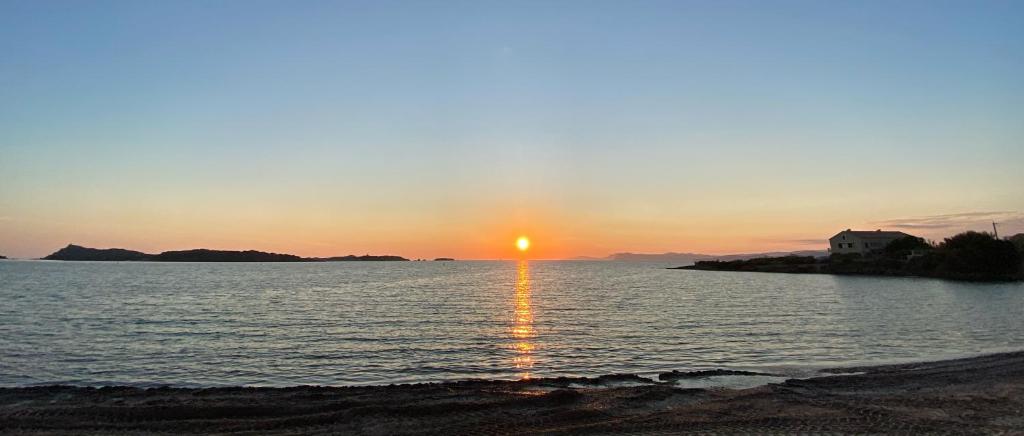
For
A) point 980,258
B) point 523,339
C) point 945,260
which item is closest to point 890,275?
point 945,260

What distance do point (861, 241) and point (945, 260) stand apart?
4883 cm

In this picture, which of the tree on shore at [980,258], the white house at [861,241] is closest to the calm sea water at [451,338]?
the tree on shore at [980,258]

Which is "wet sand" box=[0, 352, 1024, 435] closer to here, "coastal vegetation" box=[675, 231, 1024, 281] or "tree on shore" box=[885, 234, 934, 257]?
"coastal vegetation" box=[675, 231, 1024, 281]

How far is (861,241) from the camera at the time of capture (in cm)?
15200

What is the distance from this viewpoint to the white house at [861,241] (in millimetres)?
150750

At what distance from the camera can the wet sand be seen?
15008 mm

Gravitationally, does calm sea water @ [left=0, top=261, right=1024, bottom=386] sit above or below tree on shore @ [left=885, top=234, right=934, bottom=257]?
below

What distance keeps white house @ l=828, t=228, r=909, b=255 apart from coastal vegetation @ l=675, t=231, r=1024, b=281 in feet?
17.8

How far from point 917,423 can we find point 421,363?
59.5 feet

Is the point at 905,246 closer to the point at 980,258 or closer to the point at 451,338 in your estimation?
the point at 980,258

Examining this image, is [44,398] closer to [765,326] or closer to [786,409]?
[786,409]

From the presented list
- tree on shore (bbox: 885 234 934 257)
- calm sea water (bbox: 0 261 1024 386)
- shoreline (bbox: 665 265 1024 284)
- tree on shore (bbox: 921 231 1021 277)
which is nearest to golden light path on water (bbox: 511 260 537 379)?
calm sea water (bbox: 0 261 1024 386)

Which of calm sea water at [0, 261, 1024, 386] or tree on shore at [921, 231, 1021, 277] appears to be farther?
tree on shore at [921, 231, 1021, 277]

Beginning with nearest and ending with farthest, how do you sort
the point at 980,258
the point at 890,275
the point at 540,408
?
1. the point at 540,408
2. the point at 980,258
3. the point at 890,275
